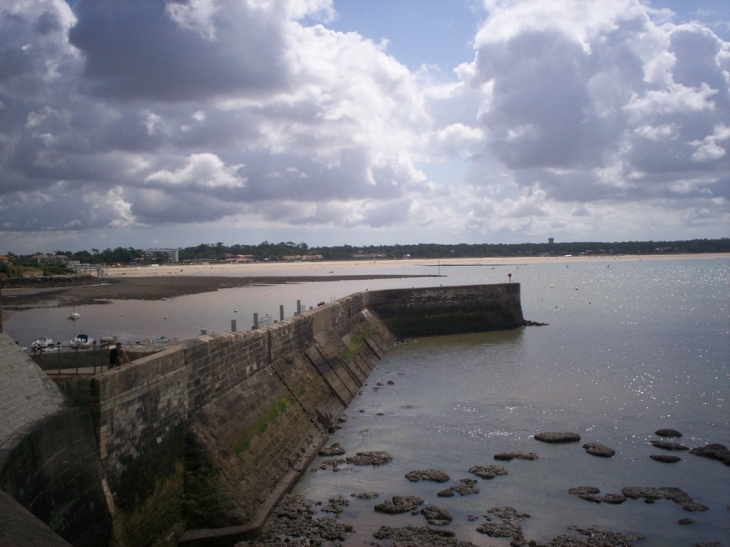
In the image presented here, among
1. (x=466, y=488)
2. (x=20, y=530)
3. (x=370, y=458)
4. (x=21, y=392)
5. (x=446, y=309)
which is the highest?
(x=21, y=392)

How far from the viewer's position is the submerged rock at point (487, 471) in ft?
47.7

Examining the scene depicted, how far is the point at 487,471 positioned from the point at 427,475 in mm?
1446

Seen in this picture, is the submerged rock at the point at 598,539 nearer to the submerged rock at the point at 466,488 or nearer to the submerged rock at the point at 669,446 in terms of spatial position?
the submerged rock at the point at 466,488

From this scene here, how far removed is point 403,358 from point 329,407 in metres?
11.3

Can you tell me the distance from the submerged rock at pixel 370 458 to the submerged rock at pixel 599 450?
16.7 feet

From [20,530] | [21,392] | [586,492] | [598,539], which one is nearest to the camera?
[20,530]

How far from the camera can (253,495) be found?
40.3ft

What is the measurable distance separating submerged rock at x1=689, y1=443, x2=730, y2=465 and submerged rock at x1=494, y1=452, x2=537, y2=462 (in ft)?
13.5

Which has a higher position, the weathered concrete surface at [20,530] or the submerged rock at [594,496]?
the weathered concrete surface at [20,530]

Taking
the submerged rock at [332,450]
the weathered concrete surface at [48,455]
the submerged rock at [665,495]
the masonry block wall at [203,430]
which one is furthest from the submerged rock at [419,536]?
the weathered concrete surface at [48,455]

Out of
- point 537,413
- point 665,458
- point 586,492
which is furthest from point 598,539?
point 537,413

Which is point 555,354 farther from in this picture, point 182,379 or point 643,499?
point 182,379

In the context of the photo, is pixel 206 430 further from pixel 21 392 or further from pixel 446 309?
pixel 446 309

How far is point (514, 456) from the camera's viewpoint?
51.7ft
